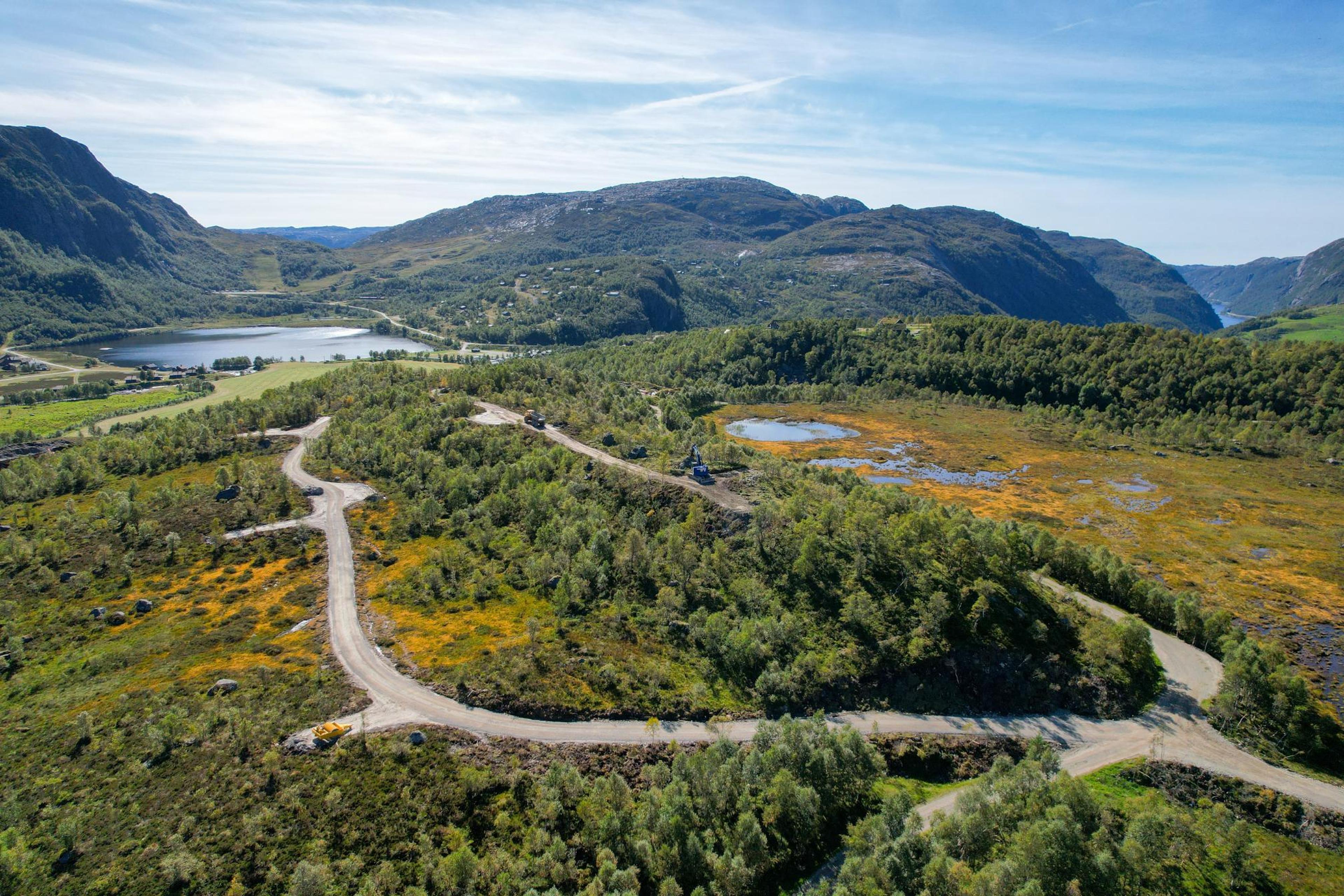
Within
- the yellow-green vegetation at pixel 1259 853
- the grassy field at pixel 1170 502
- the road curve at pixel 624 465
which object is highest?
the road curve at pixel 624 465

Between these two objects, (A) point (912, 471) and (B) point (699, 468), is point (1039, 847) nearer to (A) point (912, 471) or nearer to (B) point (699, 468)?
(B) point (699, 468)

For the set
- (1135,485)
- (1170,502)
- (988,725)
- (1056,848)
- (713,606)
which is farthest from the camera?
(1135,485)

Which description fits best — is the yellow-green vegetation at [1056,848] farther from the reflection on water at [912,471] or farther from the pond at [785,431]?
the pond at [785,431]

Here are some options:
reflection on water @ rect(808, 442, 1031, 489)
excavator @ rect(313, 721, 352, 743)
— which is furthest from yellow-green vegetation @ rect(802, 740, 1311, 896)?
reflection on water @ rect(808, 442, 1031, 489)

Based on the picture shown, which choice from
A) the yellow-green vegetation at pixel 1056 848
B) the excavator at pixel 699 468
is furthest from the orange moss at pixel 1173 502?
the yellow-green vegetation at pixel 1056 848

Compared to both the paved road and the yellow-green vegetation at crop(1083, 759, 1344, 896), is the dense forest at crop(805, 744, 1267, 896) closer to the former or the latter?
the yellow-green vegetation at crop(1083, 759, 1344, 896)

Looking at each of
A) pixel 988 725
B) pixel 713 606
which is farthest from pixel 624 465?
pixel 988 725
